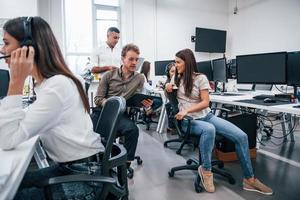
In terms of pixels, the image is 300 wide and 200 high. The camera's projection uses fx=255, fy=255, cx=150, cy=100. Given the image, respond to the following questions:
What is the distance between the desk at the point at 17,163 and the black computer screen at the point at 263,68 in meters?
2.33

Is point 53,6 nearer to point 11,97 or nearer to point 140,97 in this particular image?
point 140,97

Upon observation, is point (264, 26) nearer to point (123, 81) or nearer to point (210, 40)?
point (210, 40)

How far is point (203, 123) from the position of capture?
2.17 m

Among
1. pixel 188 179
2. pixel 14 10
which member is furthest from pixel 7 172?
pixel 14 10

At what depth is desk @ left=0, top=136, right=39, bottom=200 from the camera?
0.63m

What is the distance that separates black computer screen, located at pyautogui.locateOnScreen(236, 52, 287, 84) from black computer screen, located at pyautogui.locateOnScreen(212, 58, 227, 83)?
324mm

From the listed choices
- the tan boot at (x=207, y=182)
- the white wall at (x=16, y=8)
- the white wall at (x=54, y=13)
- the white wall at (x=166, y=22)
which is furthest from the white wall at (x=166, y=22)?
the tan boot at (x=207, y=182)

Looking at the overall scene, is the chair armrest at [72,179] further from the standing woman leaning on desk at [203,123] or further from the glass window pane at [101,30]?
the glass window pane at [101,30]

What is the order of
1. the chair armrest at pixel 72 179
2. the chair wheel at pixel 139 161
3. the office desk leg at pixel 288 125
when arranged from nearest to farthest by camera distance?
1. the chair armrest at pixel 72 179
2. the chair wheel at pixel 139 161
3. the office desk leg at pixel 288 125

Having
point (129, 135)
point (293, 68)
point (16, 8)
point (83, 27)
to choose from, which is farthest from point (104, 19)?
point (293, 68)

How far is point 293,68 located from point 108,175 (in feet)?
7.05

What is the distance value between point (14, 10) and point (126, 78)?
2743 mm

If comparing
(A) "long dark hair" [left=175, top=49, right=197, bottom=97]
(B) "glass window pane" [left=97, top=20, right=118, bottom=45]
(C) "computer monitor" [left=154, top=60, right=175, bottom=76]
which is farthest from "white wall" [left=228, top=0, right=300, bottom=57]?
(A) "long dark hair" [left=175, top=49, right=197, bottom=97]

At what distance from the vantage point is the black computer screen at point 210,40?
21.8ft
